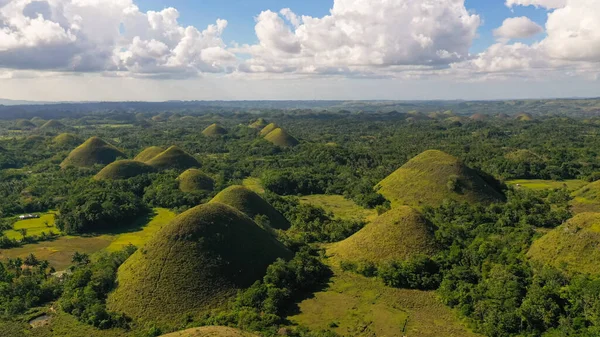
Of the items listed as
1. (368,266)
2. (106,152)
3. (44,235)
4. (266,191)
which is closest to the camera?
(368,266)

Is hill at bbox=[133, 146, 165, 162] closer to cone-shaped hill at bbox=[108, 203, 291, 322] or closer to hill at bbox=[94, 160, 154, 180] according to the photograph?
hill at bbox=[94, 160, 154, 180]

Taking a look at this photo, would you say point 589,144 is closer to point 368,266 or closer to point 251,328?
point 368,266

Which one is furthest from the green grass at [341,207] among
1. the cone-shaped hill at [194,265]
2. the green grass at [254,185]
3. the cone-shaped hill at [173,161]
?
the cone-shaped hill at [173,161]

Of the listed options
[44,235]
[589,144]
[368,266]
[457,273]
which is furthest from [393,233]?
[589,144]

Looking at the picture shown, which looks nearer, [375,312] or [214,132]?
[375,312]

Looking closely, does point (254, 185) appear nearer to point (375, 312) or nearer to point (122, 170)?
point (122, 170)

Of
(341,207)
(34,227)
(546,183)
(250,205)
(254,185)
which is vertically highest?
(250,205)

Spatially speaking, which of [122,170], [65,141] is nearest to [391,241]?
[122,170]
